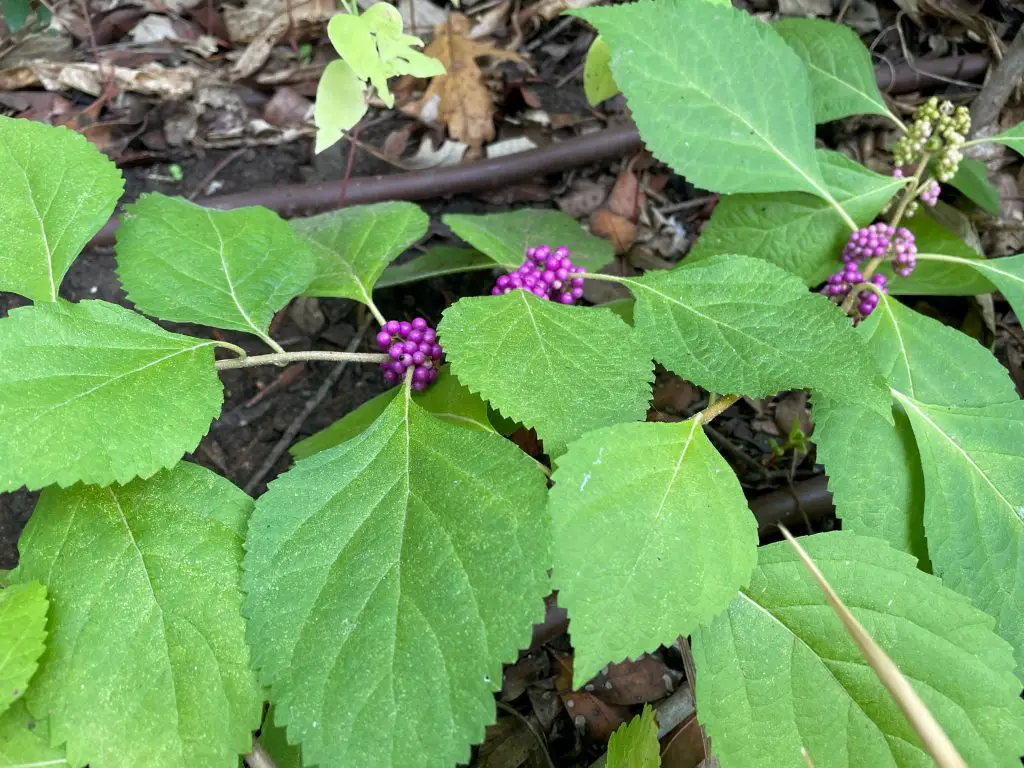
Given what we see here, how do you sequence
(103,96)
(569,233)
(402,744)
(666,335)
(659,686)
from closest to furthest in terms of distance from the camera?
(402,744), (666,335), (659,686), (569,233), (103,96)

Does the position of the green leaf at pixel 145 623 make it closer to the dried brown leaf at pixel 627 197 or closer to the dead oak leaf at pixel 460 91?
the dried brown leaf at pixel 627 197

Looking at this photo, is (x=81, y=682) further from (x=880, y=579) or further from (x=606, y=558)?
(x=880, y=579)

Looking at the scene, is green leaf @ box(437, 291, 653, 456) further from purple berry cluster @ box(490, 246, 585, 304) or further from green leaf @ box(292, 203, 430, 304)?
green leaf @ box(292, 203, 430, 304)

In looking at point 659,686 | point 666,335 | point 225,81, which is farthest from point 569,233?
point 225,81

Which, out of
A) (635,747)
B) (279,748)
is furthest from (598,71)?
(279,748)

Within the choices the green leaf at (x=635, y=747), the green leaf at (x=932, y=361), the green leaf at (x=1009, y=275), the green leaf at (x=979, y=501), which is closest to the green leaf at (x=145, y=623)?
the green leaf at (x=635, y=747)
